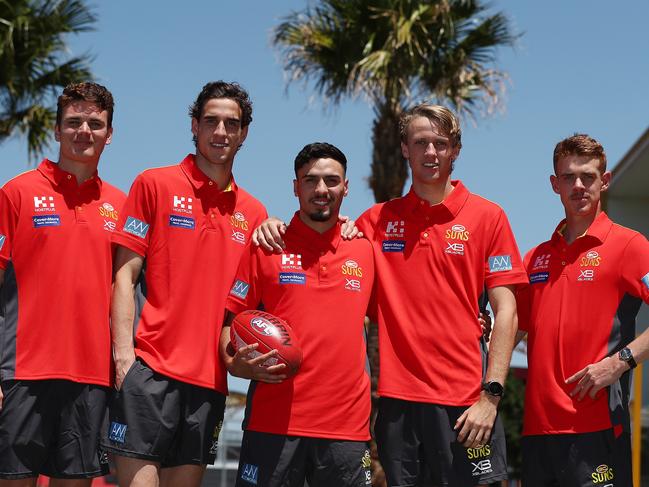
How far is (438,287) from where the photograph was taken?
5809 mm

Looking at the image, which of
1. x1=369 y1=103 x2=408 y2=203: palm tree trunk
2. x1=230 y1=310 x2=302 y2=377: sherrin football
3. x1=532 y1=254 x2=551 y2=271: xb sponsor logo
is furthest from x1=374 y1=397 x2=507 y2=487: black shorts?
x1=369 y1=103 x2=408 y2=203: palm tree trunk

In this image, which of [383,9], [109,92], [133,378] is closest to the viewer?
[133,378]

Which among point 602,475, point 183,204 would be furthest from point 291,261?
point 602,475

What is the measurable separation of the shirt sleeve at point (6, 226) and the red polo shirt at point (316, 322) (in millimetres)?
1408

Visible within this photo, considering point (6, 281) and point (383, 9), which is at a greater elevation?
point (383, 9)

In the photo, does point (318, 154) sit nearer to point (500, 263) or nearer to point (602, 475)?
point (500, 263)

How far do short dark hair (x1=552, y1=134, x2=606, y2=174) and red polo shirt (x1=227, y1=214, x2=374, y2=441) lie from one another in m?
1.43

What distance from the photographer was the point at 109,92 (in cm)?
635

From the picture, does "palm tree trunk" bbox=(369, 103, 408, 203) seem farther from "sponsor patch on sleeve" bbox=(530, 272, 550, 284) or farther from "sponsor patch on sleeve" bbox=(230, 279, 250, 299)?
"sponsor patch on sleeve" bbox=(230, 279, 250, 299)

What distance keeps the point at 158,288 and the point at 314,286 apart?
93 cm

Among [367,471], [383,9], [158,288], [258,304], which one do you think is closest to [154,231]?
[158,288]

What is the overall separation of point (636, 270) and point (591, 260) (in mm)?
274

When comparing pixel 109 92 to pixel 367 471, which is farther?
pixel 109 92

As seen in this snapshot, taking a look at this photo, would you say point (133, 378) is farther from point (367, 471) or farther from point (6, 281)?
point (367, 471)
